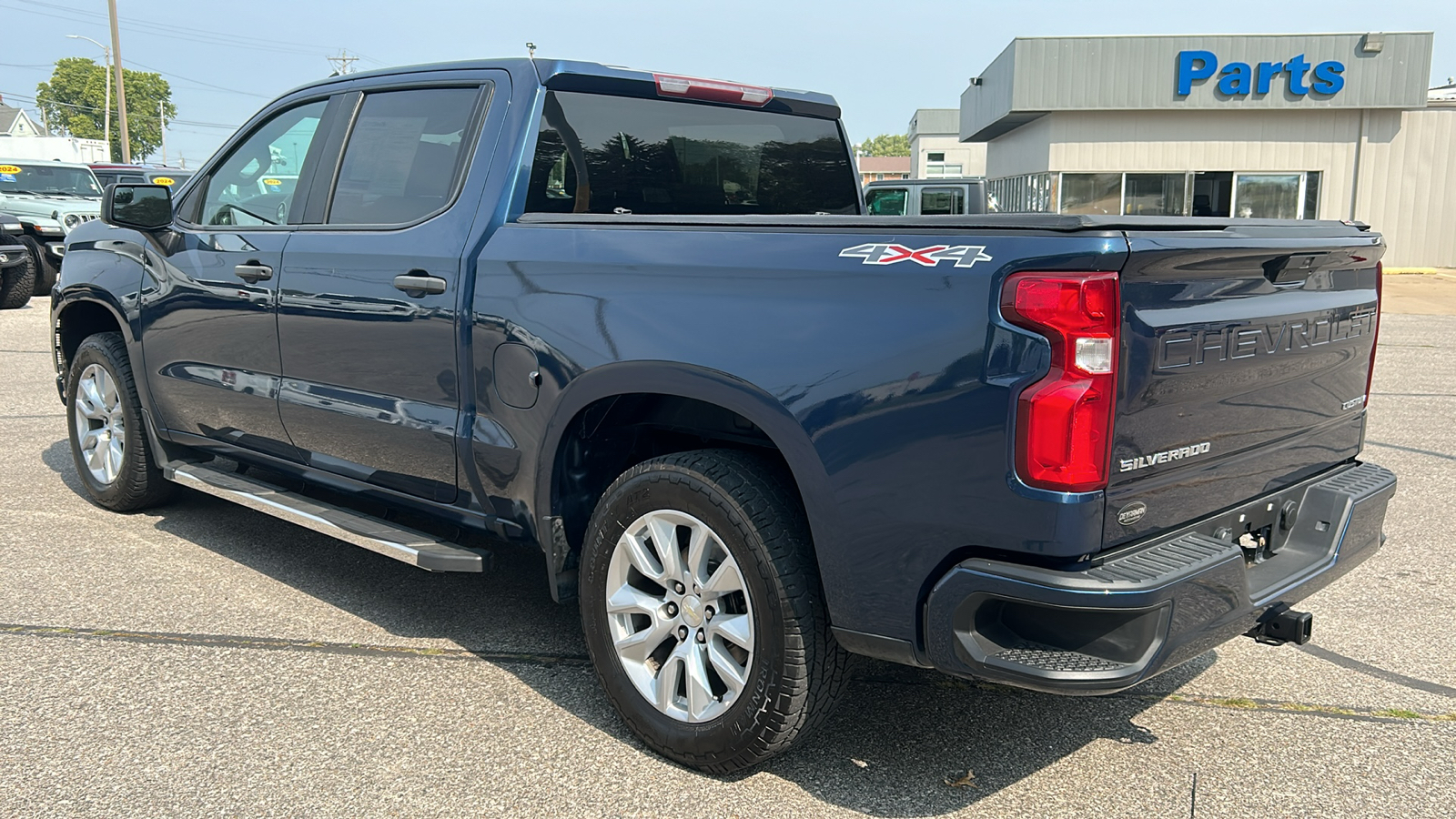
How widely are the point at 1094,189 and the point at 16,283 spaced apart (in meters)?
22.2

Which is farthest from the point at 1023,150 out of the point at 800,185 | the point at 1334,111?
the point at 800,185

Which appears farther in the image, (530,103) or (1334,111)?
(1334,111)

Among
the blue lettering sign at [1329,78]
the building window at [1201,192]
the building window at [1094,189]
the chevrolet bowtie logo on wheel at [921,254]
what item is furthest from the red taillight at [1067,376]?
the blue lettering sign at [1329,78]

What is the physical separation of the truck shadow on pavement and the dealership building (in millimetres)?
25457

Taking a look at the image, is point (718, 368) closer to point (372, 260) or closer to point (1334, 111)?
point (372, 260)

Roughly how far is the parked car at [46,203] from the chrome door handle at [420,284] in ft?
48.0

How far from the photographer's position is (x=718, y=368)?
10.0 feet

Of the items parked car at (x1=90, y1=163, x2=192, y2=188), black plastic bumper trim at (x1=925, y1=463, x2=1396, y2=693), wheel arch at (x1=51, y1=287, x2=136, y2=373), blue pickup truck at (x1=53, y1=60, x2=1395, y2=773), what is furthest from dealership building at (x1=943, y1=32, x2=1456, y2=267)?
black plastic bumper trim at (x1=925, y1=463, x2=1396, y2=693)

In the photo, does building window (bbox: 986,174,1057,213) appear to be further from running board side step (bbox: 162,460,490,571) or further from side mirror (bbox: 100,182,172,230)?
running board side step (bbox: 162,460,490,571)

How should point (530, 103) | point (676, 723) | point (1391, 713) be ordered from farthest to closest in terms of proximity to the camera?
point (530, 103) → point (1391, 713) → point (676, 723)

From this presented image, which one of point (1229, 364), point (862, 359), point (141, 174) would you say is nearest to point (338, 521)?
point (862, 359)

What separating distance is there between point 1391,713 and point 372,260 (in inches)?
138

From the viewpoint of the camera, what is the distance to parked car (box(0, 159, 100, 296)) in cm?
1752

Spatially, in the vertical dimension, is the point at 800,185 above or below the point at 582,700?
above
